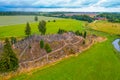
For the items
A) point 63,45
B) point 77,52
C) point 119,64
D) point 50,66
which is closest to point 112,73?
point 119,64

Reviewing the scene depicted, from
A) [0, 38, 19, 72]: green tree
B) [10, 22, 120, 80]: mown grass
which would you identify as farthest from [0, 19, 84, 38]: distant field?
[0, 38, 19, 72]: green tree

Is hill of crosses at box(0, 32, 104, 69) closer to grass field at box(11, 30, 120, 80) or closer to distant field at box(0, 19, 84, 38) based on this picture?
grass field at box(11, 30, 120, 80)

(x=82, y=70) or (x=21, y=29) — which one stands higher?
(x=21, y=29)

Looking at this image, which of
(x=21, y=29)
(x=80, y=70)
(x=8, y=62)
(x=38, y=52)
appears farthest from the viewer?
(x=21, y=29)

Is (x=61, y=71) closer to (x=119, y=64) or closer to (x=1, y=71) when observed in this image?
(x=1, y=71)

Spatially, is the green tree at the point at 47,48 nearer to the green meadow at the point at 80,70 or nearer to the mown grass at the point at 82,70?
the green meadow at the point at 80,70

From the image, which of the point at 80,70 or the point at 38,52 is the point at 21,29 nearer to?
the point at 38,52

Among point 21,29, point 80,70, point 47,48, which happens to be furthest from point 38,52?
point 21,29

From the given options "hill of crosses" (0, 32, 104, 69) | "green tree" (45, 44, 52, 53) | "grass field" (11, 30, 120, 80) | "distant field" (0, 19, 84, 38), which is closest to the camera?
"grass field" (11, 30, 120, 80)
